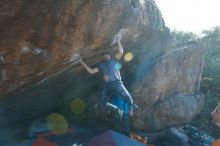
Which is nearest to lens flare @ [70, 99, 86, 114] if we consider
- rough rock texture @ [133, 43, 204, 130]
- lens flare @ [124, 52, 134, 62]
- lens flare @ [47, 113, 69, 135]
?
lens flare @ [47, 113, 69, 135]

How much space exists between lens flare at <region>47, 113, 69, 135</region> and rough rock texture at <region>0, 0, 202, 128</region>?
36cm

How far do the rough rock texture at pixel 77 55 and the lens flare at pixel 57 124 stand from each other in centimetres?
36

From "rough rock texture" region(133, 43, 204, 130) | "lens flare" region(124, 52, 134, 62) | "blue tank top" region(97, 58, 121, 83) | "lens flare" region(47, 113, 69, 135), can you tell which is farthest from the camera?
"rough rock texture" region(133, 43, 204, 130)

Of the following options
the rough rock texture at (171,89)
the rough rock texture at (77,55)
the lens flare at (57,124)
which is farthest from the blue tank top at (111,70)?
the rough rock texture at (171,89)

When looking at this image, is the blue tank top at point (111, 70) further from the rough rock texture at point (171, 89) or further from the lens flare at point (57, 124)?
the rough rock texture at point (171, 89)

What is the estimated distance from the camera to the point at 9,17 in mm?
6680

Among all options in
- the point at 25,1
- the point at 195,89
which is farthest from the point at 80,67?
the point at 195,89

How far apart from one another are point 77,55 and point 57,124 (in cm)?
344

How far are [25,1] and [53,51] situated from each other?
5.65 ft

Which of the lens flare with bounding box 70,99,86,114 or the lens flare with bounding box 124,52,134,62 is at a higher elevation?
the lens flare with bounding box 124,52,134,62

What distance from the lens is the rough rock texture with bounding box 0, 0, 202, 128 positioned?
7.14m

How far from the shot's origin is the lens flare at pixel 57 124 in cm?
1074

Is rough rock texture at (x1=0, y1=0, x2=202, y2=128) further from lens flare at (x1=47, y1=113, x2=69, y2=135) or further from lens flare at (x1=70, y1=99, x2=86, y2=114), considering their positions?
lens flare at (x1=47, y1=113, x2=69, y2=135)

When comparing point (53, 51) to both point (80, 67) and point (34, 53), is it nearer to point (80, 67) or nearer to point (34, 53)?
point (34, 53)
